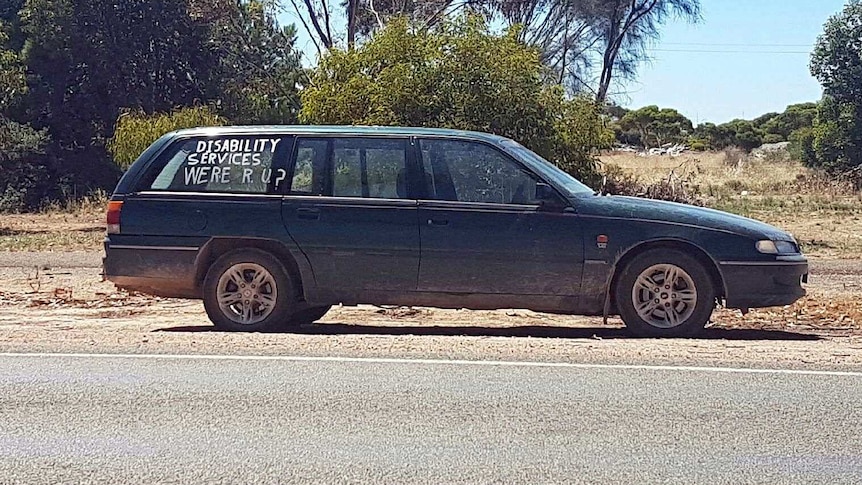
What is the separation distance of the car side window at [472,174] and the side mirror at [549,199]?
72 millimetres

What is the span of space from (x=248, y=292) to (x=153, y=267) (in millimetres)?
847

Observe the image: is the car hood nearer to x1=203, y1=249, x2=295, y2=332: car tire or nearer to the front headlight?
the front headlight

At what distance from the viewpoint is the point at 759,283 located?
9.27 m

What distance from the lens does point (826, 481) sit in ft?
18.0

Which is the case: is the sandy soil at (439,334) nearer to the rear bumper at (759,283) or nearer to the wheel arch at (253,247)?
the rear bumper at (759,283)

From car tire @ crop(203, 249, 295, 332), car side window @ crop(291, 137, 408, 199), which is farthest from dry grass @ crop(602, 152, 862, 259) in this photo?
car tire @ crop(203, 249, 295, 332)

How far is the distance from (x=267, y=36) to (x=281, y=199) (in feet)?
105

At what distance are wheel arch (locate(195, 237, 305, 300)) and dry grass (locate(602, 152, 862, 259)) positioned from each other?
449 inches

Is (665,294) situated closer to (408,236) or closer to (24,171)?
(408,236)

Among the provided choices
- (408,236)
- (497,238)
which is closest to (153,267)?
(408,236)

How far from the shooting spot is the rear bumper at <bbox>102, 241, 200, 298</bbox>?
387 inches

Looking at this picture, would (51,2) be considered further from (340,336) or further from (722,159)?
(722,159)

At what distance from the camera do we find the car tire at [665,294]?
9328 mm

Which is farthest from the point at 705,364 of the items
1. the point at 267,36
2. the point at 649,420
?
the point at 267,36
